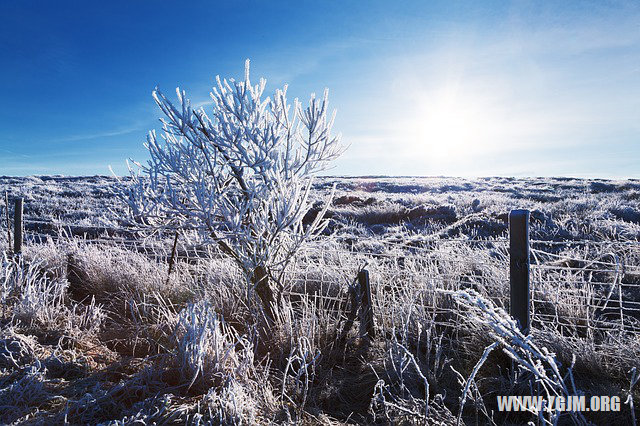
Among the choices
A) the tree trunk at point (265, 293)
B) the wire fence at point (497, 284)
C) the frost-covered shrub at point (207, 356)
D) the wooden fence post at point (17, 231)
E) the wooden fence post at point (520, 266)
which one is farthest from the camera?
the wooden fence post at point (17, 231)

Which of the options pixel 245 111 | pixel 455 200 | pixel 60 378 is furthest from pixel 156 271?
pixel 455 200

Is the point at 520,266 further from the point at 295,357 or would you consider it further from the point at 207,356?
the point at 207,356

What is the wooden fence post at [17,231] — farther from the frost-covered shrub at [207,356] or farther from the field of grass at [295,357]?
the frost-covered shrub at [207,356]

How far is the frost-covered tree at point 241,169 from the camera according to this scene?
3.52 m

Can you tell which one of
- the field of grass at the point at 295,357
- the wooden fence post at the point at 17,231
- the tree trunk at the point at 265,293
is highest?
the wooden fence post at the point at 17,231

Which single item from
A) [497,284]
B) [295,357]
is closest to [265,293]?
[295,357]

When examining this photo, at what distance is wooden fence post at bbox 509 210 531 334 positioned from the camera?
346cm

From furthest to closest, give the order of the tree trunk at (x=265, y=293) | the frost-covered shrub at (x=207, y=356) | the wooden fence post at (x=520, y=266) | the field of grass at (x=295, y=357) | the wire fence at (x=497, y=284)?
the wire fence at (x=497, y=284), the tree trunk at (x=265, y=293), the wooden fence post at (x=520, y=266), the frost-covered shrub at (x=207, y=356), the field of grass at (x=295, y=357)

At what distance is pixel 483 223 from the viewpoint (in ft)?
42.2

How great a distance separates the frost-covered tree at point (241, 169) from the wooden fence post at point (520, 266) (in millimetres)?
1675

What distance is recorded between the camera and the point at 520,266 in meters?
3.50

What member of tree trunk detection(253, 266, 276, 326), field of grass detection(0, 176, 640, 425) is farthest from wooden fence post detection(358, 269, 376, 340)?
tree trunk detection(253, 266, 276, 326)

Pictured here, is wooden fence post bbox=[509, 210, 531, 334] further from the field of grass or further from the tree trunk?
the tree trunk

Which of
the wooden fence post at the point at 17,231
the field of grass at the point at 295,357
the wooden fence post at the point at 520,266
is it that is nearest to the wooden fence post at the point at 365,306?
the field of grass at the point at 295,357
